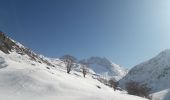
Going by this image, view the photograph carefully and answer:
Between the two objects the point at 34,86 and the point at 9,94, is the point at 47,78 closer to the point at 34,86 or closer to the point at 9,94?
the point at 34,86

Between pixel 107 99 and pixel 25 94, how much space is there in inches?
333

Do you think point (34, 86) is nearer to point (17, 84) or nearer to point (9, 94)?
point (17, 84)

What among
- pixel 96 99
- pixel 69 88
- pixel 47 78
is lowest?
pixel 96 99

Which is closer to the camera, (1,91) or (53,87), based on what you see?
(1,91)

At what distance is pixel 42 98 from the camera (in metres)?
25.6

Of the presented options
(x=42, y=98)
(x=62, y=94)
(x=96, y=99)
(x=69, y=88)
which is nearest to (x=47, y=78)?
(x=69, y=88)

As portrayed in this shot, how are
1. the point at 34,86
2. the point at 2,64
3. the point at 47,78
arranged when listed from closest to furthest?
the point at 34,86 < the point at 47,78 < the point at 2,64

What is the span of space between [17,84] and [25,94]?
440 cm

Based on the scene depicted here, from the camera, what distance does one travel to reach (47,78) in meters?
36.1

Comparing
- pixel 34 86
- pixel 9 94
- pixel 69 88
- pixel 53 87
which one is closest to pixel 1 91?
pixel 9 94

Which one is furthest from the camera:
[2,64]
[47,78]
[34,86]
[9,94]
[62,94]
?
[2,64]

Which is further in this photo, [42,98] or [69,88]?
[69,88]

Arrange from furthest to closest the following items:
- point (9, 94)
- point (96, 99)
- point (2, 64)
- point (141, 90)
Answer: point (141, 90) → point (2, 64) → point (9, 94) → point (96, 99)

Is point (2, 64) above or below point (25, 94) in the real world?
above
